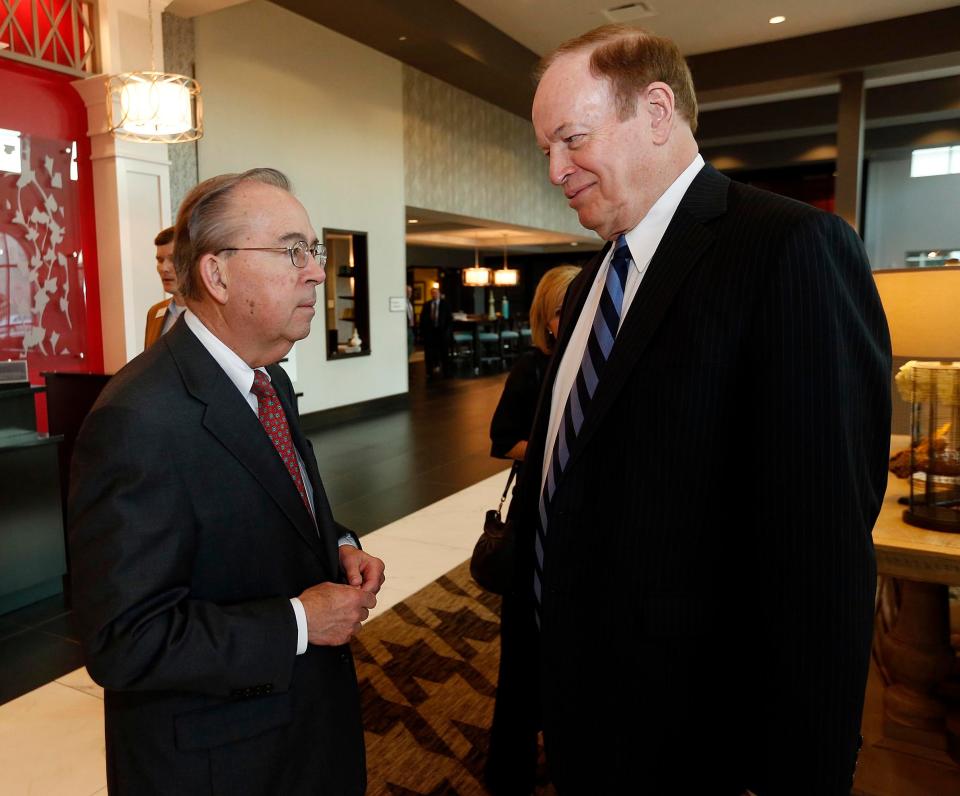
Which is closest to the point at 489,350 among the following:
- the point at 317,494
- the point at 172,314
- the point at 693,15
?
the point at 693,15

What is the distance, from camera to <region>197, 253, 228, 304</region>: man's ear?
1.21 m

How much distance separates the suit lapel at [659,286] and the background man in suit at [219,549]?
0.50 meters

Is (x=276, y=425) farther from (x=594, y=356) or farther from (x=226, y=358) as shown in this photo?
(x=594, y=356)

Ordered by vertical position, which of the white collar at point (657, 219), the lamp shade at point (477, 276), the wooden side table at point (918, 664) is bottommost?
the wooden side table at point (918, 664)

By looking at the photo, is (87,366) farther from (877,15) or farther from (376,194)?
(877,15)

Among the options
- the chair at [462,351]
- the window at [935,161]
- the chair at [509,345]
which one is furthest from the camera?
the chair at [509,345]

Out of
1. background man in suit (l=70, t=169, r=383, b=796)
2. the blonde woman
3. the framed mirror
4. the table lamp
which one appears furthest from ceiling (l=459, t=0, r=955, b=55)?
background man in suit (l=70, t=169, r=383, b=796)

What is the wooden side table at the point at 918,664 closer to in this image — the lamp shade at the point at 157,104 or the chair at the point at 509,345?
the lamp shade at the point at 157,104

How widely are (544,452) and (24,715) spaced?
7.63 ft

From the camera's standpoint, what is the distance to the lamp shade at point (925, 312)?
7.19 feet

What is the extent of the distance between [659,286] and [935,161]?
1623cm

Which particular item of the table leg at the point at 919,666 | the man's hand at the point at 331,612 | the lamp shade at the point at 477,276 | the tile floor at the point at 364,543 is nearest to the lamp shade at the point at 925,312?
the table leg at the point at 919,666

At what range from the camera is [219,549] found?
113cm

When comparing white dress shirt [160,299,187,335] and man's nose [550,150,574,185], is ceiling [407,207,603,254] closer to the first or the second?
white dress shirt [160,299,187,335]
